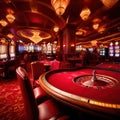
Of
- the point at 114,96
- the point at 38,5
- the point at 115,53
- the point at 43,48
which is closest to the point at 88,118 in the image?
the point at 114,96

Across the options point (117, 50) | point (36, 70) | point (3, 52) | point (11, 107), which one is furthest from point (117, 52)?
point (11, 107)

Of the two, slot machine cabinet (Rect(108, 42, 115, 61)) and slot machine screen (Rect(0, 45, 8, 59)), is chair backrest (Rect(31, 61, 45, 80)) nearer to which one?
slot machine screen (Rect(0, 45, 8, 59))

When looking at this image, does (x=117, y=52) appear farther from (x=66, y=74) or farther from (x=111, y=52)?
(x=66, y=74)

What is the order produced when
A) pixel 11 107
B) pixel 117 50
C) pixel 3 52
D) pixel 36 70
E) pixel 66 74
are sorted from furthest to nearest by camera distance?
pixel 117 50
pixel 3 52
pixel 36 70
pixel 11 107
pixel 66 74

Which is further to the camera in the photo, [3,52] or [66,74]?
[3,52]

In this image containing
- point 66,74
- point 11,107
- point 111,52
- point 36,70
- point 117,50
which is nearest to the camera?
point 66,74

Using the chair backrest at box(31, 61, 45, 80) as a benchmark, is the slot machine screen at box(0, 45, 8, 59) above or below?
above

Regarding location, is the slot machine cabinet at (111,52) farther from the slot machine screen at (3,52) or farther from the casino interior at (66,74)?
the slot machine screen at (3,52)

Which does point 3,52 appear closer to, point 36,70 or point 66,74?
→ point 36,70

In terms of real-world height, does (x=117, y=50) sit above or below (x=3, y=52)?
above

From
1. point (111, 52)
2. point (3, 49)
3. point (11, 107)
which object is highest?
point (3, 49)

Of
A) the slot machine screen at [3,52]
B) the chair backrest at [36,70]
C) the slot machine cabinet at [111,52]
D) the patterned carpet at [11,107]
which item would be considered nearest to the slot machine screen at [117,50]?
the slot machine cabinet at [111,52]

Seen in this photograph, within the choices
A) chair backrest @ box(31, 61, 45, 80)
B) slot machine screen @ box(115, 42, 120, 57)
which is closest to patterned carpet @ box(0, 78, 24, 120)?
chair backrest @ box(31, 61, 45, 80)

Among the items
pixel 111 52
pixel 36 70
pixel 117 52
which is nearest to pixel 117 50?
pixel 117 52
